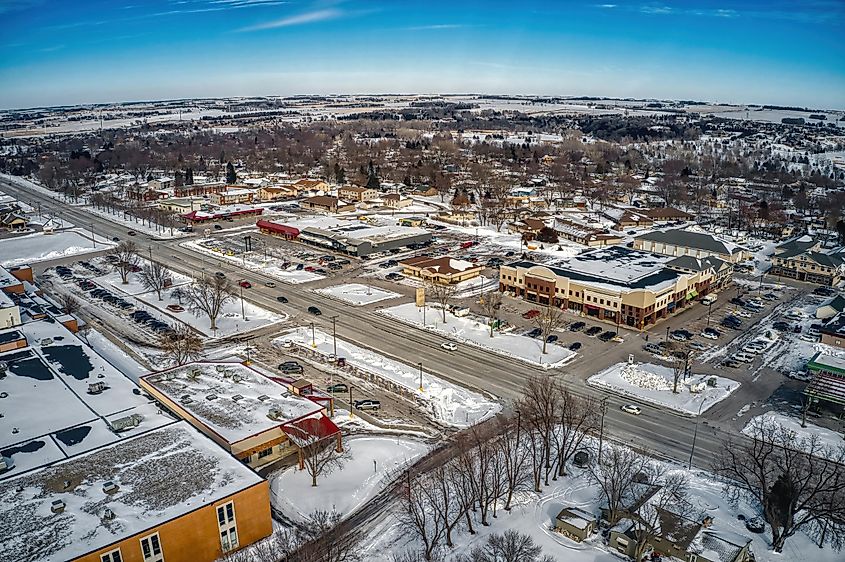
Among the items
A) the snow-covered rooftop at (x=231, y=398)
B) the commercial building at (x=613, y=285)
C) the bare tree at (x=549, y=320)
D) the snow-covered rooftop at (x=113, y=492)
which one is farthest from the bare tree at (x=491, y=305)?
the snow-covered rooftop at (x=113, y=492)

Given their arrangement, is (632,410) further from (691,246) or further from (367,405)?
(691,246)

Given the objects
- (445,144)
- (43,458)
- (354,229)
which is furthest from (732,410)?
(445,144)

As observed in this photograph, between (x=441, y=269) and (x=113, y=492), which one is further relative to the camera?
(x=441, y=269)

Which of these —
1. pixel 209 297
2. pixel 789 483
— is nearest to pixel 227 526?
pixel 789 483

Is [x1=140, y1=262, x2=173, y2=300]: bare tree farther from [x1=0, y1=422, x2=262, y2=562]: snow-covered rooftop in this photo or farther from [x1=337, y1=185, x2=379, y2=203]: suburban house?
[x1=337, y1=185, x2=379, y2=203]: suburban house

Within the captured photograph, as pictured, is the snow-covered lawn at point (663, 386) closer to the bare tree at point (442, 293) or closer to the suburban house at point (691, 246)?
the bare tree at point (442, 293)

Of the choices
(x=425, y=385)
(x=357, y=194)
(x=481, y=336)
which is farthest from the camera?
(x=357, y=194)
